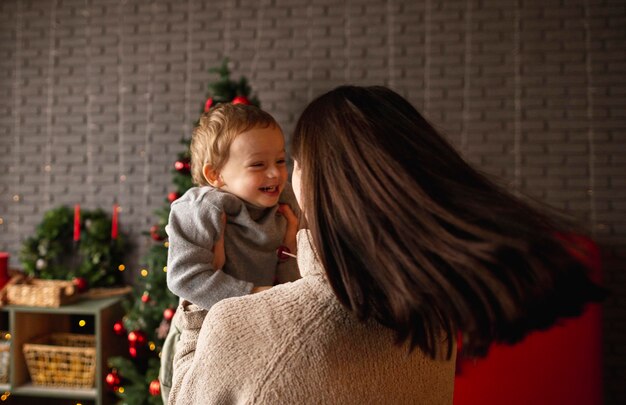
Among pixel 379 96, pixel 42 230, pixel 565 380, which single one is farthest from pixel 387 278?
pixel 42 230

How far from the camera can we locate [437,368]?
3.46 ft

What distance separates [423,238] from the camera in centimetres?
80

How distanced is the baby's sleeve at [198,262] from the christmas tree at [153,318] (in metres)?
1.59

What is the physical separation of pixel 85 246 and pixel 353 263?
364cm

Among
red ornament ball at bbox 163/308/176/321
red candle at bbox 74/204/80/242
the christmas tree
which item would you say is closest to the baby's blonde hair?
the christmas tree

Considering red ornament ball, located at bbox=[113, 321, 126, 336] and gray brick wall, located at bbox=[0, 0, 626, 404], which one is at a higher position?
gray brick wall, located at bbox=[0, 0, 626, 404]

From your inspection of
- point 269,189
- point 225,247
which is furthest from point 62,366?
point 269,189

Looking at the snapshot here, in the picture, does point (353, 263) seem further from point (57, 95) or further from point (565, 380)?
point (57, 95)

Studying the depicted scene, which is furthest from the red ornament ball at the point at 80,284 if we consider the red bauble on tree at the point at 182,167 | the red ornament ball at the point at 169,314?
the red bauble on tree at the point at 182,167

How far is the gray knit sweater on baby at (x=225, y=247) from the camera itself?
1.54 m

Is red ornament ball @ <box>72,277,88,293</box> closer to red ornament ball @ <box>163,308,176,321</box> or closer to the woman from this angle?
red ornament ball @ <box>163,308,176,321</box>

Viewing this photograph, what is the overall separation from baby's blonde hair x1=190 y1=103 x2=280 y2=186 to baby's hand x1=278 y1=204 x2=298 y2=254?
27cm

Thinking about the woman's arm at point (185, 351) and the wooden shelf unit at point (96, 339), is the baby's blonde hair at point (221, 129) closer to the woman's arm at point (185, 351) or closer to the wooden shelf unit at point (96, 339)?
the woman's arm at point (185, 351)

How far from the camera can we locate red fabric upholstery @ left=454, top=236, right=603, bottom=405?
3.05 meters
